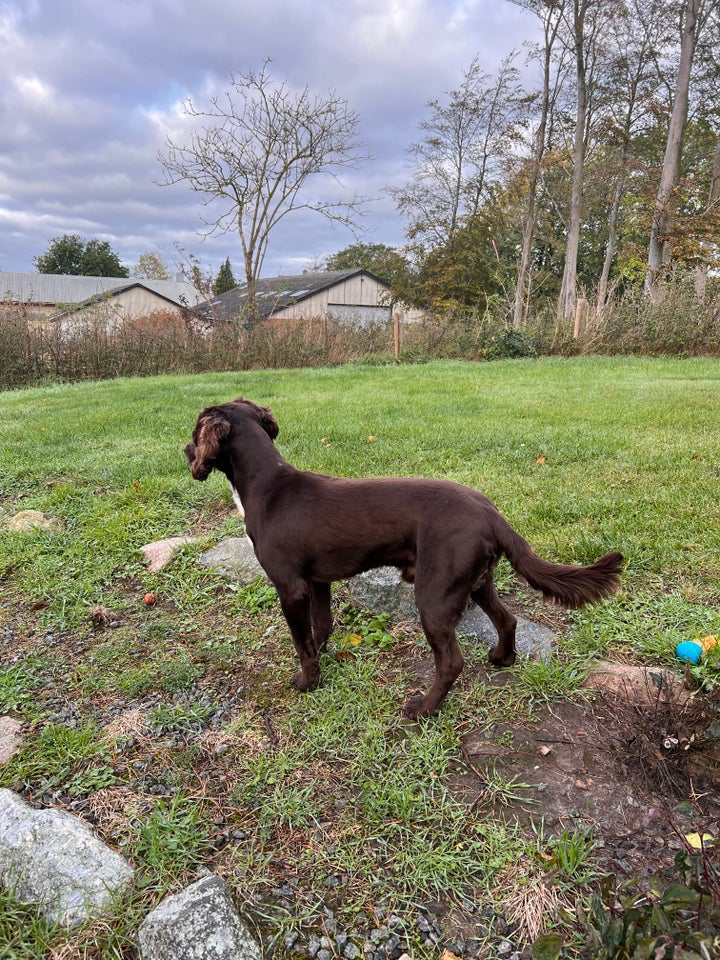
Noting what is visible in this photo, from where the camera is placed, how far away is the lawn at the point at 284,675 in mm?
1704

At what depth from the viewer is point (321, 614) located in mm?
2660

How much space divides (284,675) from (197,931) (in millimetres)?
1180

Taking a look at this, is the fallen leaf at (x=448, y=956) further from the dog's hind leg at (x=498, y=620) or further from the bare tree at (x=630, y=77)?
the bare tree at (x=630, y=77)

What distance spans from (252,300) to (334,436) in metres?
12.3

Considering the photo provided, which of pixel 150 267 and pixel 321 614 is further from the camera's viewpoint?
pixel 150 267

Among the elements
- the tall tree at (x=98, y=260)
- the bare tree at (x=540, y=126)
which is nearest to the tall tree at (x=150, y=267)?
the tall tree at (x=98, y=260)

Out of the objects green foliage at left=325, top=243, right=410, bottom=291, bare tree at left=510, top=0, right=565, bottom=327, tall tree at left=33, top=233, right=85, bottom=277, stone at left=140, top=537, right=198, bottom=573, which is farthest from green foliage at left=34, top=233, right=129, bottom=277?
stone at left=140, top=537, right=198, bottom=573

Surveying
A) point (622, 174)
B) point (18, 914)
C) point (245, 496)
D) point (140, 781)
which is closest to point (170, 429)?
point (245, 496)

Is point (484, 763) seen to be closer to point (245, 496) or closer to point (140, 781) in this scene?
point (140, 781)

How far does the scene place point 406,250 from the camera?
32.3 metres

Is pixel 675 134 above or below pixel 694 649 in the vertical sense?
above

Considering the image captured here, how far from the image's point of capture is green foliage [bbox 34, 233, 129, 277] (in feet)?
178

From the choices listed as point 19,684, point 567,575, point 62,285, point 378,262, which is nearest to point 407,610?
point 567,575

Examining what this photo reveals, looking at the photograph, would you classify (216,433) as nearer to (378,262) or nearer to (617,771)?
(617,771)
